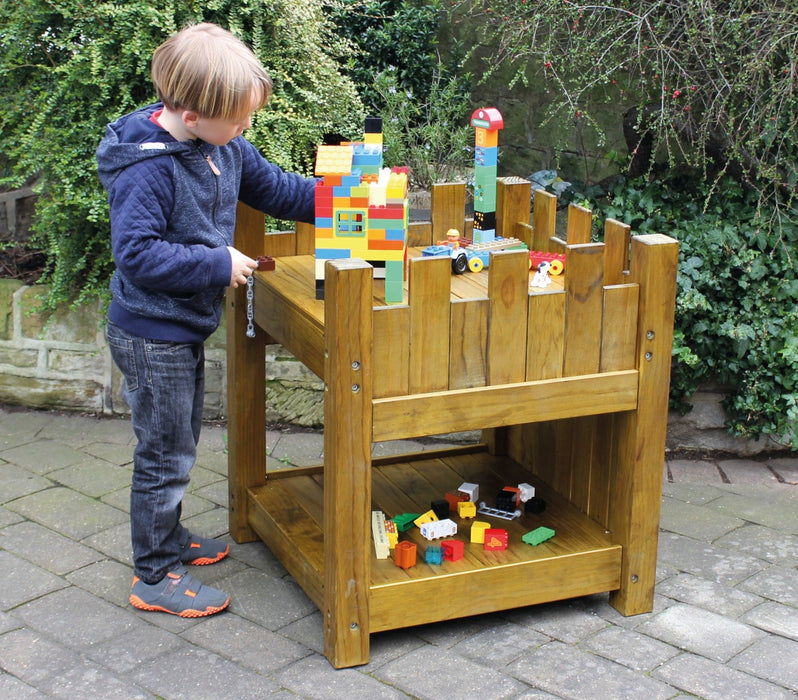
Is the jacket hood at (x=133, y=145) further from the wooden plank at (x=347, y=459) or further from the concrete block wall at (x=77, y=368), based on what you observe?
the concrete block wall at (x=77, y=368)

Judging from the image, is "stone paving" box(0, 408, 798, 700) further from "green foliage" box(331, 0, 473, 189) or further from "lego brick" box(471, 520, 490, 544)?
"green foliage" box(331, 0, 473, 189)

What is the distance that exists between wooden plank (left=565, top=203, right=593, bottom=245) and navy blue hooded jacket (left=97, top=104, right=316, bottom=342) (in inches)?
37.2

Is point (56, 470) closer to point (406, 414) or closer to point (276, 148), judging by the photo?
point (276, 148)

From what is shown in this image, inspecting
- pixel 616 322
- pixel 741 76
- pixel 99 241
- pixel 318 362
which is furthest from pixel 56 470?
pixel 741 76

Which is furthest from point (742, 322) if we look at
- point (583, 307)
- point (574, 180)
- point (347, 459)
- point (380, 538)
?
point (347, 459)

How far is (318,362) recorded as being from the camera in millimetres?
2463

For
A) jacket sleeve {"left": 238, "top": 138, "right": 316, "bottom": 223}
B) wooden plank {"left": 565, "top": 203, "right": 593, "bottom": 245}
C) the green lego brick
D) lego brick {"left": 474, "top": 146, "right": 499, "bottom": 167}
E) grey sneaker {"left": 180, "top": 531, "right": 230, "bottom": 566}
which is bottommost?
grey sneaker {"left": 180, "top": 531, "right": 230, "bottom": 566}

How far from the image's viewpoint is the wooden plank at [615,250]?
2.69 m

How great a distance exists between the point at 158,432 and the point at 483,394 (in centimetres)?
87

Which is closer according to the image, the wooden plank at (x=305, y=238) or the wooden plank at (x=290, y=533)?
the wooden plank at (x=290, y=533)

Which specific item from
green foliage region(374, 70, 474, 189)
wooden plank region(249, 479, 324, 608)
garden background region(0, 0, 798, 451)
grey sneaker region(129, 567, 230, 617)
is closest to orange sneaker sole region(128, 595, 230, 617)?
grey sneaker region(129, 567, 230, 617)

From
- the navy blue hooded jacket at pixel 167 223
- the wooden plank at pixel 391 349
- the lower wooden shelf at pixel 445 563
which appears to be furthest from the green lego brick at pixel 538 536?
the navy blue hooded jacket at pixel 167 223

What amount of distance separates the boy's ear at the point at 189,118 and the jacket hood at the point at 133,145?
0.06 meters

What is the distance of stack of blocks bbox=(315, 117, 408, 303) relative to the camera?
2.48m
